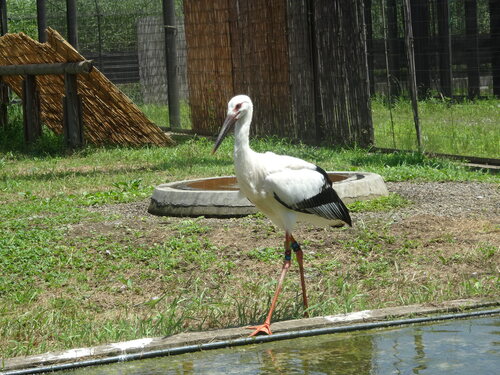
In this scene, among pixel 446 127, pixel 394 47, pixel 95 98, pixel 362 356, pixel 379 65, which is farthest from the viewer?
pixel 95 98

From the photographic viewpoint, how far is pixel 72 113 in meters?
12.9

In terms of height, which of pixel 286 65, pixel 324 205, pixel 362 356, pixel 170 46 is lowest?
pixel 362 356

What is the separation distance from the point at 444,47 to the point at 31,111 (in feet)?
19.5

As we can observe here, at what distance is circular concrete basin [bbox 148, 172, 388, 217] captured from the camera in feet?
24.9

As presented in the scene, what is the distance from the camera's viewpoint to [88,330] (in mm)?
4918

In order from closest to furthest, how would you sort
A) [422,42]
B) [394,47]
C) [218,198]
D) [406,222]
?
[406,222] < [218,198] < [422,42] < [394,47]

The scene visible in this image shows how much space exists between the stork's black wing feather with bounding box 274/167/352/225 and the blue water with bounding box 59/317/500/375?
0.94m

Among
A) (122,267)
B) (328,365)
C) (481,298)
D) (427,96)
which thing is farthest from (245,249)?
(427,96)

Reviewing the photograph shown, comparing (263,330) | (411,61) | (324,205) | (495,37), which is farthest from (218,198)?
(495,37)

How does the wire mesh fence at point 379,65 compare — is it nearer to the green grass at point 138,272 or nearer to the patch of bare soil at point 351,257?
the green grass at point 138,272

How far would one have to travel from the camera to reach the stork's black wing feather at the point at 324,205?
5.23 m

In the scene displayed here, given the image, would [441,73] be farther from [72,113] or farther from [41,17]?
[41,17]

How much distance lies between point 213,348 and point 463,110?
8.34m

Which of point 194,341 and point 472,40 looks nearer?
point 194,341
